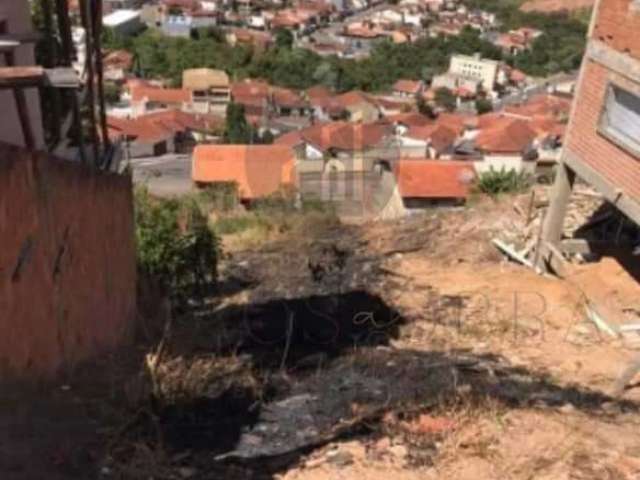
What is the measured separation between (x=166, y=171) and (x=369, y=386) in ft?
110

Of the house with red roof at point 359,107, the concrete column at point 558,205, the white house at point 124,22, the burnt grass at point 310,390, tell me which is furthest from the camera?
the white house at point 124,22

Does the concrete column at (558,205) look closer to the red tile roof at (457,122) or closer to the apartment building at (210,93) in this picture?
the red tile roof at (457,122)

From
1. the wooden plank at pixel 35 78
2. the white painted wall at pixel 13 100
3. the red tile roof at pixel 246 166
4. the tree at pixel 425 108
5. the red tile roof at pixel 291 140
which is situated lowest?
the tree at pixel 425 108

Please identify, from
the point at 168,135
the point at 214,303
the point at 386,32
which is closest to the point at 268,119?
the point at 168,135

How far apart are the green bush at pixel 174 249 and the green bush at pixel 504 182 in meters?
5.32

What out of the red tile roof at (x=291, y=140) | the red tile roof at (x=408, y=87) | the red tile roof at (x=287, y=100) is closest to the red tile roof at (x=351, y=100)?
the red tile roof at (x=287, y=100)

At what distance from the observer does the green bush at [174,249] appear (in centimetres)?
983

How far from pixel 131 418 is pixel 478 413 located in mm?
1995

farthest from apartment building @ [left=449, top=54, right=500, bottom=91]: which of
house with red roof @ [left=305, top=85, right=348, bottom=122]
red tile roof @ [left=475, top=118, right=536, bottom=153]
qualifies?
red tile roof @ [left=475, top=118, right=536, bottom=153]

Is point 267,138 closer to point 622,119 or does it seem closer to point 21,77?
point 622,119

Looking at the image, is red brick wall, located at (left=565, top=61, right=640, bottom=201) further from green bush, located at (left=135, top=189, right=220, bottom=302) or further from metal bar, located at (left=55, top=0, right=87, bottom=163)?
metal bar, located at (left=55, top=0, right=87, bottom=163)

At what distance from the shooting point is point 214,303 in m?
10.2

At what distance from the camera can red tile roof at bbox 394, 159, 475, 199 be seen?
21.0 meters

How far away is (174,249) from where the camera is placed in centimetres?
1003
